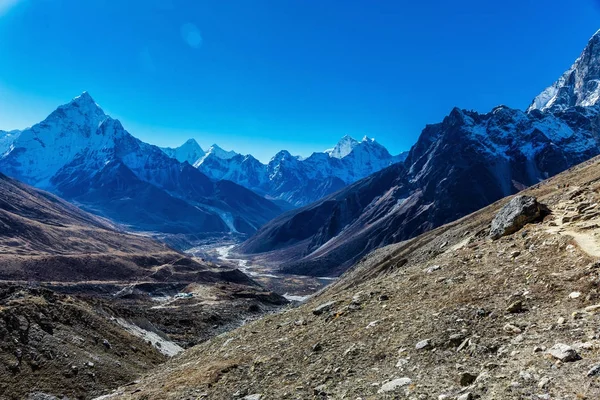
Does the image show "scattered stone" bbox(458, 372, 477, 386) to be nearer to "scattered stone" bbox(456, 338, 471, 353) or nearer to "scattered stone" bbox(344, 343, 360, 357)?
"scattered stone" bbox(456, 338, 471, 353)

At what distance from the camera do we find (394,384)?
39.7 feet

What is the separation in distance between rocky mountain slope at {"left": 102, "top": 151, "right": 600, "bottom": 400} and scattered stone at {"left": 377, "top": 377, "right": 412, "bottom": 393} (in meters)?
0.03

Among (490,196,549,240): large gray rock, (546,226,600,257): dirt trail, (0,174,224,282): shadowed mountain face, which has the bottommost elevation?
(546,226,600,257): dirt trail

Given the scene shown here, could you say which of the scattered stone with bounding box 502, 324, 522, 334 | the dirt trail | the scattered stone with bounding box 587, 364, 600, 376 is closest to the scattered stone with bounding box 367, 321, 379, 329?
the scattered stone with bounding box 502, 324, 522, 334

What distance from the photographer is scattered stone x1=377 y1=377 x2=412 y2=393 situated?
11.9 m

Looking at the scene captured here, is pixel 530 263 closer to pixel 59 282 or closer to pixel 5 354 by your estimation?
pixel 5 354

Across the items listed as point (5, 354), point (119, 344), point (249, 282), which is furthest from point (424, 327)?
point (249, 282)

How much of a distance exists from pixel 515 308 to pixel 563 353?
139 inches

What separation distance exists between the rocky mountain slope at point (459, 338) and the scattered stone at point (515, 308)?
0.10 ft

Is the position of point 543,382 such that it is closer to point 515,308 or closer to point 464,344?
point 464,344

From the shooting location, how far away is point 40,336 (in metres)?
27.6

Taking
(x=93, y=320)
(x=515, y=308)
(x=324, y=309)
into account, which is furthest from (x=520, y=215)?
(x=93, y=320)

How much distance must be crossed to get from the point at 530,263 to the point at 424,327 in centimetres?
564

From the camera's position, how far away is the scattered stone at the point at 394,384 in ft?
39.1
